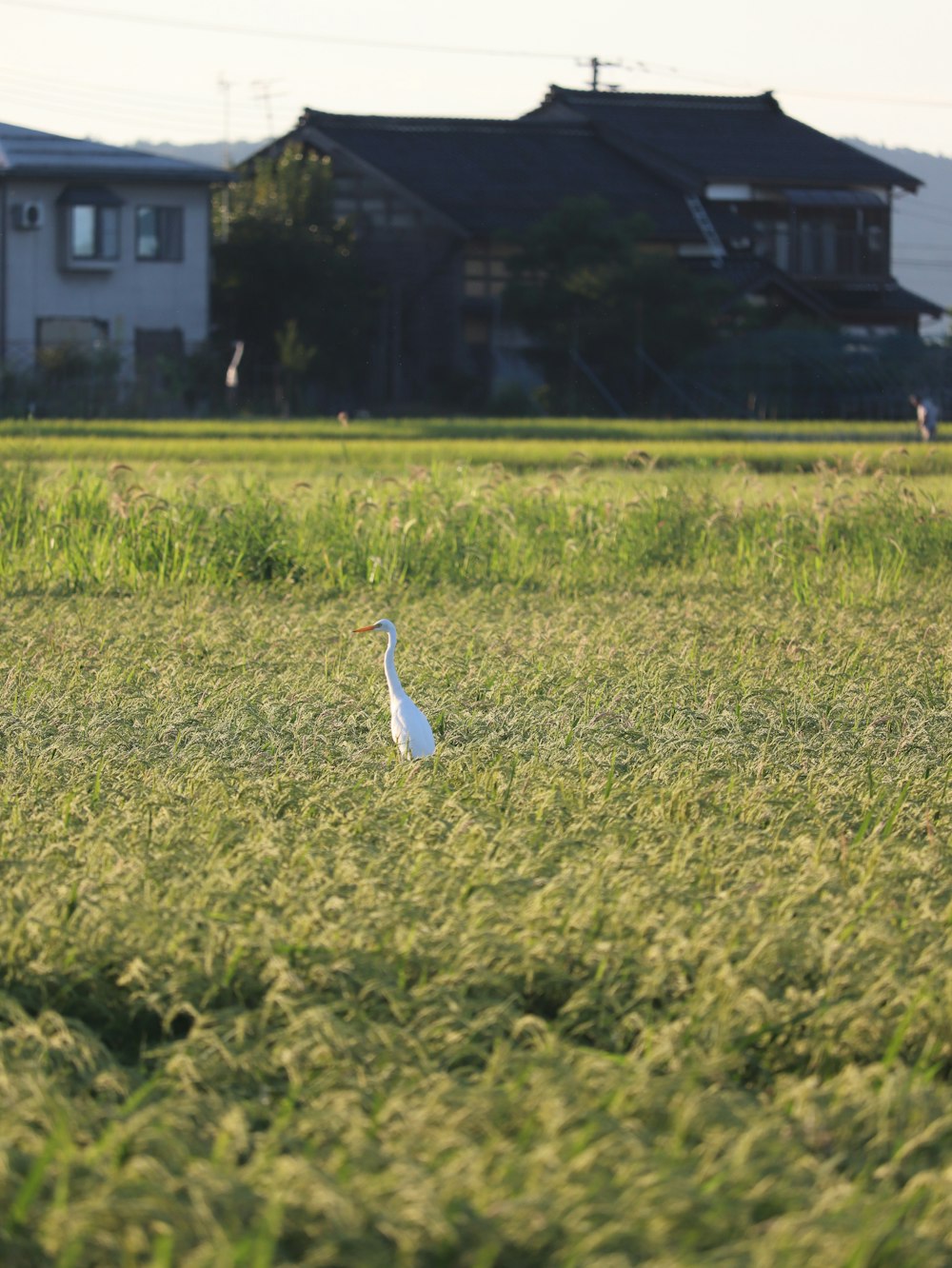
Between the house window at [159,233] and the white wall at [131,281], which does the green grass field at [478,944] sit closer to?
the white wall at [131,281]

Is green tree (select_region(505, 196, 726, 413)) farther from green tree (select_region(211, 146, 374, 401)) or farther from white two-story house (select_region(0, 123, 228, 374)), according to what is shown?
white two-story house (select_region(0, 123, 228, 374))

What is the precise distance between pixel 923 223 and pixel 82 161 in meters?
148

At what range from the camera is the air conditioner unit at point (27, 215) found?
3128 cm

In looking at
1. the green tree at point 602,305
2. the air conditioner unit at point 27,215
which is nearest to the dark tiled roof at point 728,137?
the green tree at point 602,305

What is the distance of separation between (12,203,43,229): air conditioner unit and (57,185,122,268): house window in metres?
0.61

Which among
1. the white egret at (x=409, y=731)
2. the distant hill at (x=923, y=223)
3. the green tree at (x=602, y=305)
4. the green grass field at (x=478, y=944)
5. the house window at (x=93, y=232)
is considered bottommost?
the green grass field at (x=478, y=944)

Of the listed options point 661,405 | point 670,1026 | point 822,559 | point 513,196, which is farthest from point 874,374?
point 670,1026

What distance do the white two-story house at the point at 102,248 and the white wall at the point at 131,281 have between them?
2 cm

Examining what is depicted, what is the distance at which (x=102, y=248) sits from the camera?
32.5m

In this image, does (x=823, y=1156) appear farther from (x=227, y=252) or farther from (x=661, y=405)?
(x=227, y=252)

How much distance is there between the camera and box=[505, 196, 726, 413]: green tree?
30328 millimetres

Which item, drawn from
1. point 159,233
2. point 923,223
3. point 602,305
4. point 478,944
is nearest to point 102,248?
point 159,233

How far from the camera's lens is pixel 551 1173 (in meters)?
2.94

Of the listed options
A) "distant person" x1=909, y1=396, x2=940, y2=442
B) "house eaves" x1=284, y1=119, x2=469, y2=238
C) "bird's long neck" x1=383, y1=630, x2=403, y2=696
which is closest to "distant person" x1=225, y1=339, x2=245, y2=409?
"house eaves" x1=284, y1=119, x2=469, y2=238
